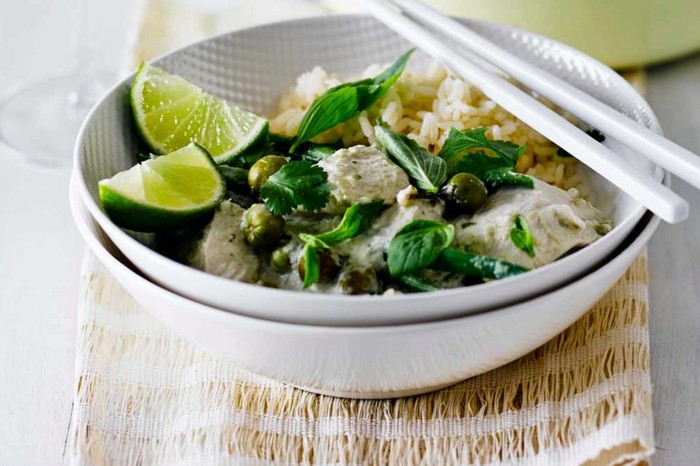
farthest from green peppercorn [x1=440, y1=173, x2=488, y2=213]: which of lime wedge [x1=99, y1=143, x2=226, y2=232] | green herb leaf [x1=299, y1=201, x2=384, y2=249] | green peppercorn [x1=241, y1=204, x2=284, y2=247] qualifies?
lime wedge [x1=99, y1=143, x2=226, y2=232]

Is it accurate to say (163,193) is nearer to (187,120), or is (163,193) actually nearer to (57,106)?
(187,120)

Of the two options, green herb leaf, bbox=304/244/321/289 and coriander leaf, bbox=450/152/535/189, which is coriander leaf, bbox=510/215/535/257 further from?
green herb leaf, bbox=304/244/321/289

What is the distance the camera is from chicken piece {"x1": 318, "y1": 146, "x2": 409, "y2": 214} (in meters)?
1.91

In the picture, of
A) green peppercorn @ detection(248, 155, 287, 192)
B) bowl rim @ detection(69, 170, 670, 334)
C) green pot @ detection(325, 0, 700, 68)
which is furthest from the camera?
green pot @ detection(325, 0, 700, 68)

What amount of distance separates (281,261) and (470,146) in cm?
58

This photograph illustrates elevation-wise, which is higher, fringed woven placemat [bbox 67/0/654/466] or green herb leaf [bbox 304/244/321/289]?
green herb leaf [bbox 304/244/321/289]

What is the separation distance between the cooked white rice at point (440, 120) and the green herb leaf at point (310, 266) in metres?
0.65

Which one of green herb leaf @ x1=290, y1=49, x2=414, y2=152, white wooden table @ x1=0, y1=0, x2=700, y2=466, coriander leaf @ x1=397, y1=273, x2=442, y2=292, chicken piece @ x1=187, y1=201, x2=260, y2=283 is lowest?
white wooden table @ x1=0, y1=0, x2=700, y2=466

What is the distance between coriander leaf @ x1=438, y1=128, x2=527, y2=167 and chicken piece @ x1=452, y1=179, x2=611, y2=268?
0.63 ft

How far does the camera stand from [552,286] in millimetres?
1702

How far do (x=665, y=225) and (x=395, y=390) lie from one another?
44.7 inches

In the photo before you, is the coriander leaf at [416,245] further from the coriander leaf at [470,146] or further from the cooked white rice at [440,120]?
the cooked white rice at [440,120]

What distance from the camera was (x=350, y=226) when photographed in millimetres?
1851

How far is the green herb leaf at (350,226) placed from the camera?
1.81m
